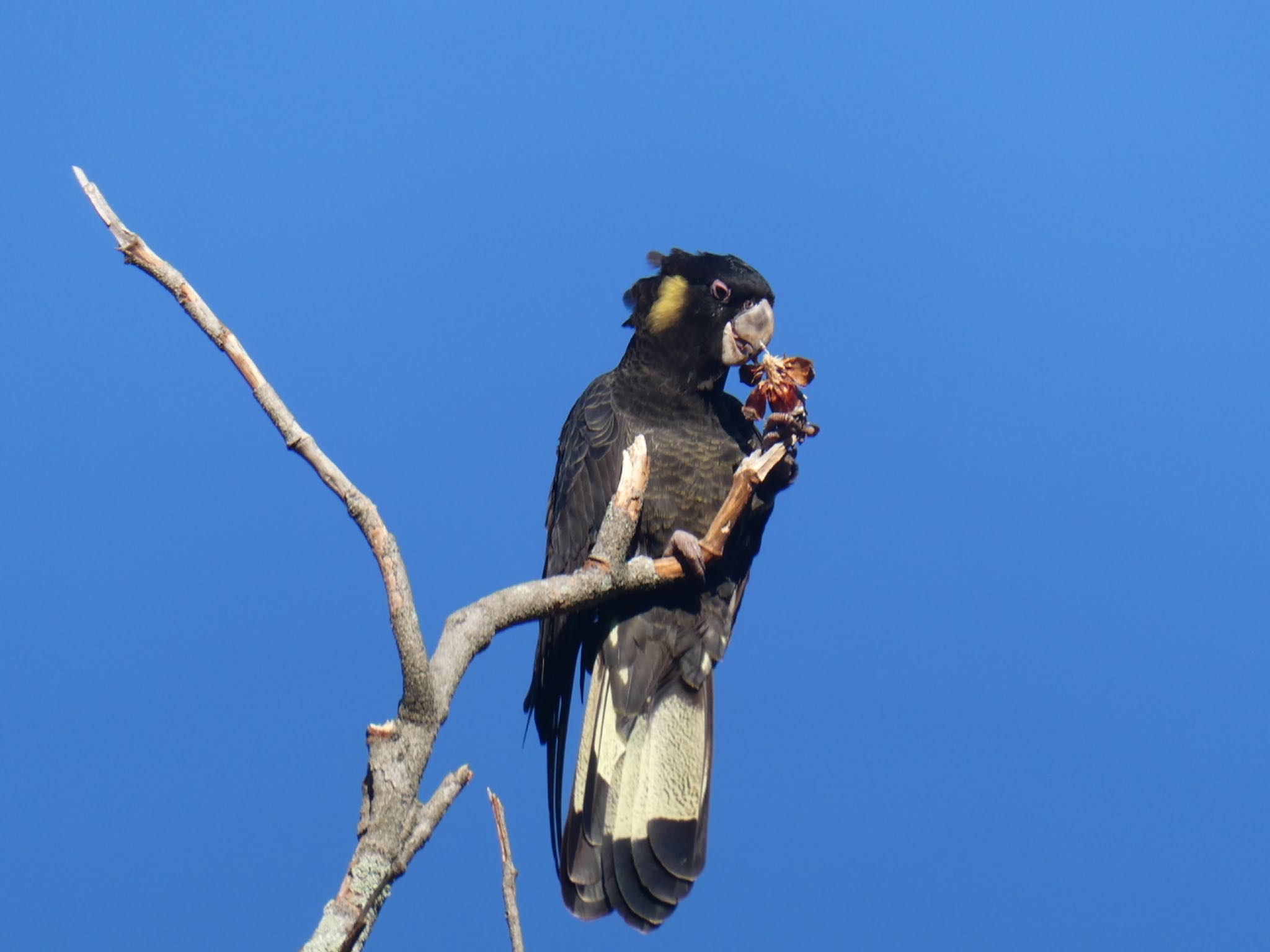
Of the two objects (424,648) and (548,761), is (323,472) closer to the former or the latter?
(424,648)

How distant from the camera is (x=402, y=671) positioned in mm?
1263

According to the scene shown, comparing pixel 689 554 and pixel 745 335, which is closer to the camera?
pixel 689 554

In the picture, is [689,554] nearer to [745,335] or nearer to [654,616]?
[654,616]

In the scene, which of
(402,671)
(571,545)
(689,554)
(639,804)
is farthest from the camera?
(571,545)

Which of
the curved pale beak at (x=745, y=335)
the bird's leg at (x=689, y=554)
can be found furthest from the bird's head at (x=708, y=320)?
the bird's leg at (x=689, y=554)

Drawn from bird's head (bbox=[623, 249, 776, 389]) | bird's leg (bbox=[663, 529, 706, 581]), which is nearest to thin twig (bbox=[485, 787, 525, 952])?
bird's leg (bbox=[663, 529, 706, 581])

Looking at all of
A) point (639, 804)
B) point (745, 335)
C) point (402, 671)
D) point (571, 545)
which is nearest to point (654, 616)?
point (571, 545)

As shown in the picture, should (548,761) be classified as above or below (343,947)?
above

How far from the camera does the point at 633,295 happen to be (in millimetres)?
2809

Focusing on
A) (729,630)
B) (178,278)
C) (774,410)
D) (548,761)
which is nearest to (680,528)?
(729,630)

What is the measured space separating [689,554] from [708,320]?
0.82 m

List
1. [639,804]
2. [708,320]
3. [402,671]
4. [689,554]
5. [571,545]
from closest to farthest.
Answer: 1. [402,671]
2. [689,554]
3. [639,804]
4. [571,545]
5. [708,320]

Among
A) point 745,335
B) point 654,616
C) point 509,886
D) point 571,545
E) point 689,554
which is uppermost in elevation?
point 745,335

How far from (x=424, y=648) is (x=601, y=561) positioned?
1.68 feet
